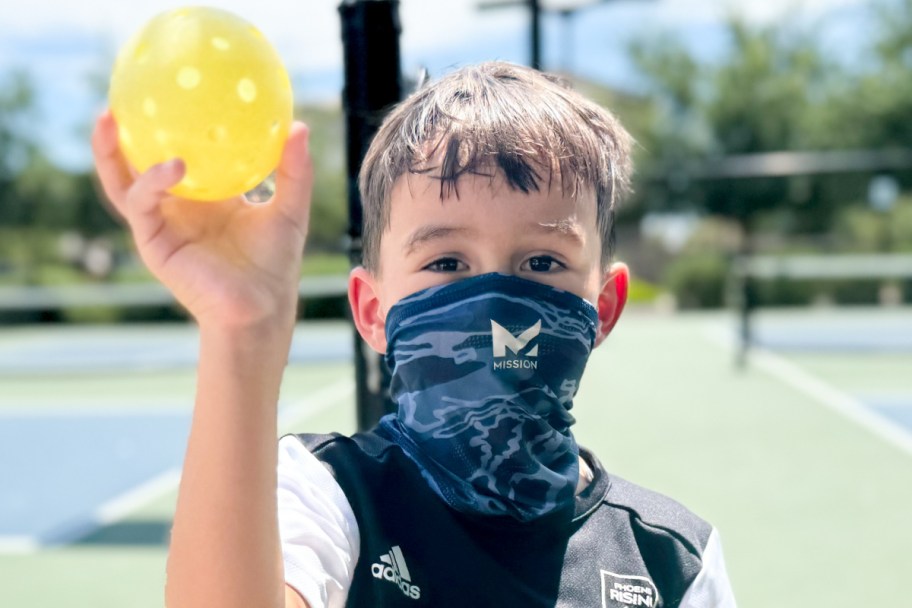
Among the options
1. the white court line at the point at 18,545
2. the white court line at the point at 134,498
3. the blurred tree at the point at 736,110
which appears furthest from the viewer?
the blurred tree at the point at 736,110

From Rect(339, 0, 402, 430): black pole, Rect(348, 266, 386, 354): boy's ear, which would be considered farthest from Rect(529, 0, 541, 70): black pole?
Rect(348, 266, 386, 354): boy's ear

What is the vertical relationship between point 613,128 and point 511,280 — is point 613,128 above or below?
above

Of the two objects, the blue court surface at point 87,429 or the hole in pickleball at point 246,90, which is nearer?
the hole in pickleball at point 246,90

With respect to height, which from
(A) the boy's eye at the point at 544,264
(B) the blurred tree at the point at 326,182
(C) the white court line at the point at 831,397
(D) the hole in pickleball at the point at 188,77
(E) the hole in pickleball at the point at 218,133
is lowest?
(B) the blurred tree at the point at 326,182

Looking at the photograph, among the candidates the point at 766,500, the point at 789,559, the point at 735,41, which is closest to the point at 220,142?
the point at 789,559

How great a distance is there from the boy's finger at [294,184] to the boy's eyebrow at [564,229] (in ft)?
1.52

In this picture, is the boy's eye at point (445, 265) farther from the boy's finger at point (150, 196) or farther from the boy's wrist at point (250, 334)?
the boy's finger at point (150, 196)

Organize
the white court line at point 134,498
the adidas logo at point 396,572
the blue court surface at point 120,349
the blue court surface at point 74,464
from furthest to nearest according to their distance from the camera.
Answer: the blue court surface at point 120,349 < the blue court surface at point 74,464 < the white court line at point 134,498 < the adidas logo at point 396,572

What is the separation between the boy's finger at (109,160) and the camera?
135 cm

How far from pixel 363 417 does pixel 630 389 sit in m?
9.23

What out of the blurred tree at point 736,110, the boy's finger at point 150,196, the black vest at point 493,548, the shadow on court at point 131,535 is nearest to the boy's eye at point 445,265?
the black vest at point 493,548

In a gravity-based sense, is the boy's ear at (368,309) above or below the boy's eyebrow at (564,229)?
below

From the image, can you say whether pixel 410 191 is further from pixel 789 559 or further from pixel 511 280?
pixel 789 559

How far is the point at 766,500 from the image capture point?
6738mm
